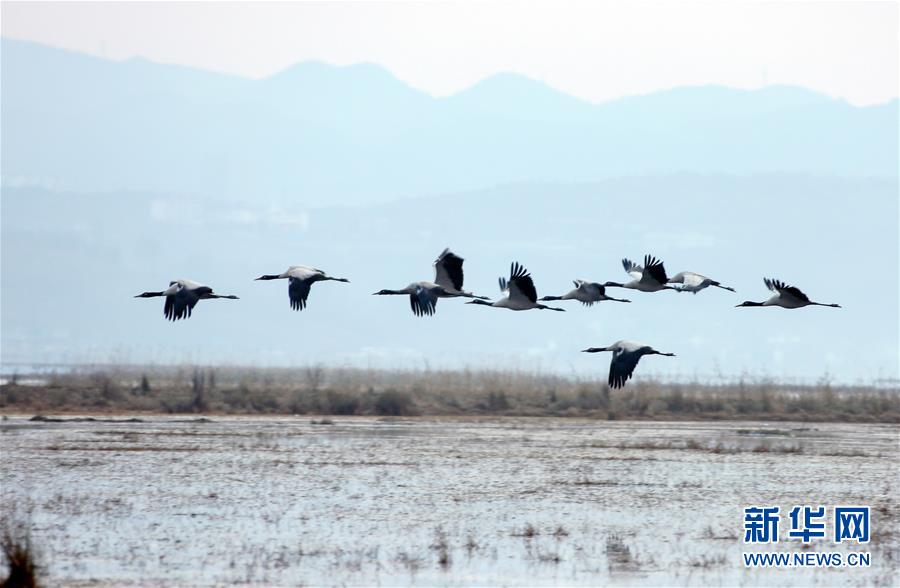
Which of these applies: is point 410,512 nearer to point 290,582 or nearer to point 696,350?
point 290,582

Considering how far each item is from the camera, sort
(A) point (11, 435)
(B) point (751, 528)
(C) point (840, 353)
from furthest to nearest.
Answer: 1. (C) point (840, 353)
2. (A) point (11, 435)
3. (B) point (751, 528)

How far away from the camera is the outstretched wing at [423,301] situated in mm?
22328

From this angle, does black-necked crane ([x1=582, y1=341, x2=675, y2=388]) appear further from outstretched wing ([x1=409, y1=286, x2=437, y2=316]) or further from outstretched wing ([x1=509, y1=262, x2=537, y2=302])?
outstretched wing ([x1=409, y1=286, x2=437, y2=316])

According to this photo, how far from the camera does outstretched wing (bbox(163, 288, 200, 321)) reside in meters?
21.1

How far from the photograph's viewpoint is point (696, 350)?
541ft

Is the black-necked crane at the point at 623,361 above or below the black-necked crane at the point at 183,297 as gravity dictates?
below

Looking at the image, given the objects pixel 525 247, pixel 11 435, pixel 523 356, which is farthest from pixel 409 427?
pixel 525 247

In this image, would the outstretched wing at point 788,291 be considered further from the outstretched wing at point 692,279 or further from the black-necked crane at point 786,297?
the outstretched wing at point 692,279

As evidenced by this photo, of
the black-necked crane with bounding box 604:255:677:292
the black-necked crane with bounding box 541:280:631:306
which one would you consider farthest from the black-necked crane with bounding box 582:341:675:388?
the black-necked crane with bounding box 541:280:631:306

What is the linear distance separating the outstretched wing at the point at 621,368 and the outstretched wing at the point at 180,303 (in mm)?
Answer: 5398

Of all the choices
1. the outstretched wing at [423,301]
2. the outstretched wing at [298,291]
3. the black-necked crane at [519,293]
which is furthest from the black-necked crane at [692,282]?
the outstretched wing at [298,291]

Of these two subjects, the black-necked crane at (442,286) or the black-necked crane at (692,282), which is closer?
the black-necked crane at (442,286)

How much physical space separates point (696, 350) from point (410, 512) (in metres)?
144

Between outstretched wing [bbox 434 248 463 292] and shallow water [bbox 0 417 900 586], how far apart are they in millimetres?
3240
